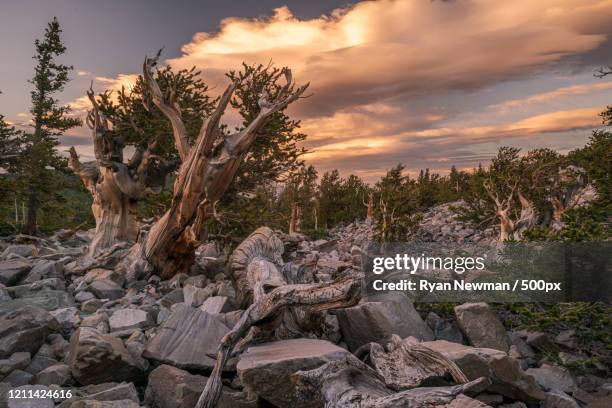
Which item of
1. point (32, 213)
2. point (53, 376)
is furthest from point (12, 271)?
point (32, 213)

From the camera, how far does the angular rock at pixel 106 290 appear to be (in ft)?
29.0

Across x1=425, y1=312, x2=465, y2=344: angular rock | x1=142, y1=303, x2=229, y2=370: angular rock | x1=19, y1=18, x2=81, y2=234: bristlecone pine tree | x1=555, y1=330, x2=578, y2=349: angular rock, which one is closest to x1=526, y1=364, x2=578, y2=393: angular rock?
x1=555, y1=330, x2=578, y2=349: angular rock

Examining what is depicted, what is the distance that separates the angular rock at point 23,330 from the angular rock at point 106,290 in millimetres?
2834

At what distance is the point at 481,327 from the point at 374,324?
5.98 ft

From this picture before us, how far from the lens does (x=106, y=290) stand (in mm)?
8953

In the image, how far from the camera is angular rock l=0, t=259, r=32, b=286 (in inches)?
362

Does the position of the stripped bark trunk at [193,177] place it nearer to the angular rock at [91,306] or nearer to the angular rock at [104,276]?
the angular rock at [104,276]

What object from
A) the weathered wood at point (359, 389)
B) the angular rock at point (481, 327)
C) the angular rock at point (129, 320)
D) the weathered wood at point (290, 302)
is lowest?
the angular rock at point (481, 327)

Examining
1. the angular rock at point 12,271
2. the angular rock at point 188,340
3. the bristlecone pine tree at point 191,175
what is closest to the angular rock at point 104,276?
the bristlecone pine tree at point 191,175

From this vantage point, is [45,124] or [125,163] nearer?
[125,163]

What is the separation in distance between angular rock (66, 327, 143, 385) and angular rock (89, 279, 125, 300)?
3.95m

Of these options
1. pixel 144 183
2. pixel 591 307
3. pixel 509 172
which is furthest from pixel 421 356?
pixel 509 172

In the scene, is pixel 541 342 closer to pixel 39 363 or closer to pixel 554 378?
pixel 554 378

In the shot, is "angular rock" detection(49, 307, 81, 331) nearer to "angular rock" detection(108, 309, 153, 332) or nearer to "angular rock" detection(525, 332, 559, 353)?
"angular rock" detection(108, 309, 153, 332)
